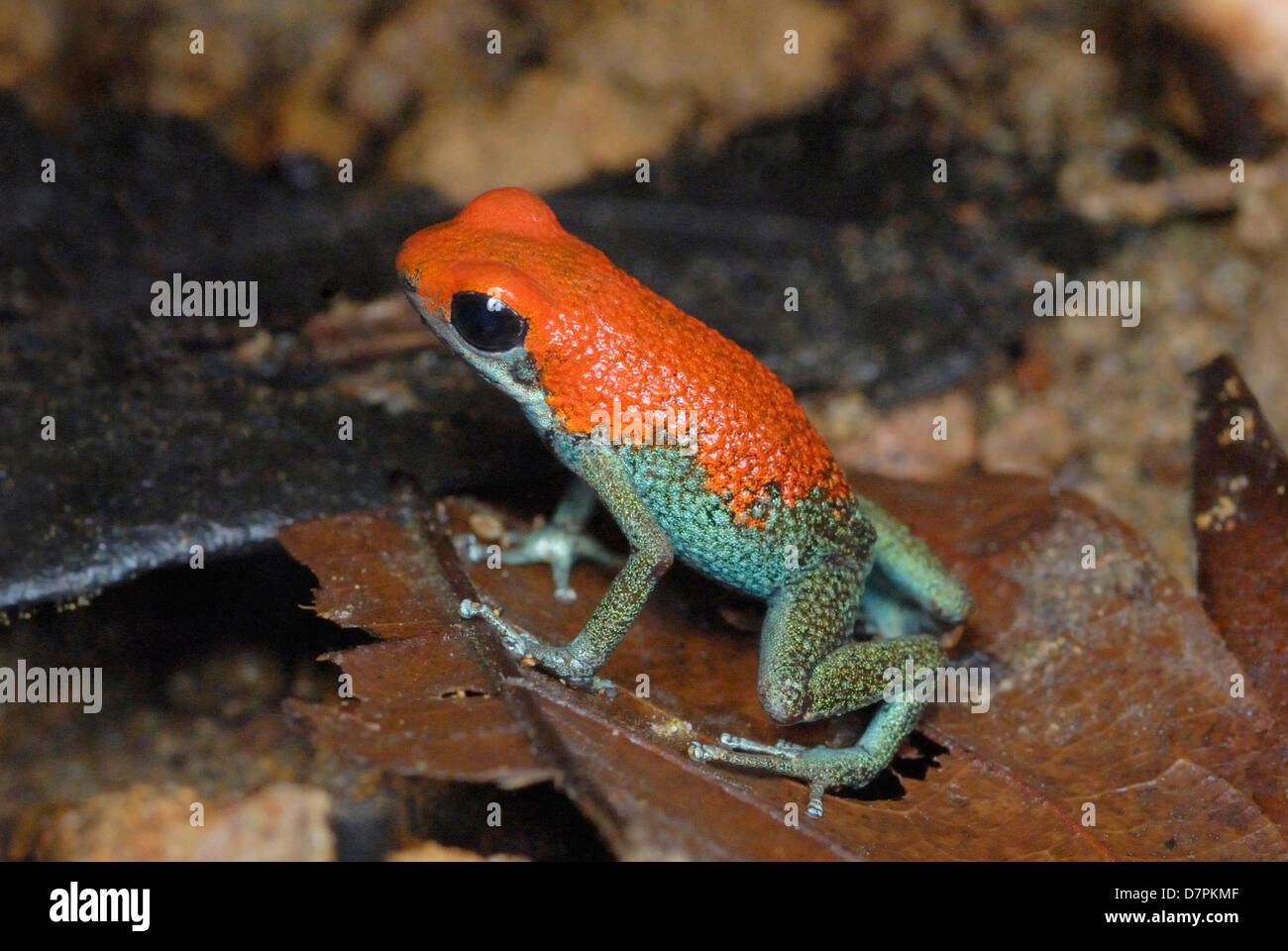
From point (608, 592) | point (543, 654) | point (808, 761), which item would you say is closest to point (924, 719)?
point (808, 761)

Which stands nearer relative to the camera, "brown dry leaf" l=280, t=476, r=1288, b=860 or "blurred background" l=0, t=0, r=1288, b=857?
"brown dry leaf" l=280, t=476, r=1288, b=860

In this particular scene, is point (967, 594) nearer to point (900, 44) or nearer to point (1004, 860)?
point (1004, 860)

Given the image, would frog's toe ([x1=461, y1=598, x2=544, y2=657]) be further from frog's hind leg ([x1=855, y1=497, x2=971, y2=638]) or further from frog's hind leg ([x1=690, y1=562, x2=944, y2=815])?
frog's hind leg ([x1=855, y1=497, x2=971, y2=638])

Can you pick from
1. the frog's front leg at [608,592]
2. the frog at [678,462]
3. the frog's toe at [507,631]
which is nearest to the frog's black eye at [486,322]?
the frog at [678,462]

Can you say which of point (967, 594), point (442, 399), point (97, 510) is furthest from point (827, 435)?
point (97, 510)

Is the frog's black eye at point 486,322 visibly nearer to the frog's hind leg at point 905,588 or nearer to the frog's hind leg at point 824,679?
the frog's hind leg at point 824,679

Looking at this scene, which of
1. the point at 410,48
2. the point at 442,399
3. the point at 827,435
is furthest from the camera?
the point at 410,48

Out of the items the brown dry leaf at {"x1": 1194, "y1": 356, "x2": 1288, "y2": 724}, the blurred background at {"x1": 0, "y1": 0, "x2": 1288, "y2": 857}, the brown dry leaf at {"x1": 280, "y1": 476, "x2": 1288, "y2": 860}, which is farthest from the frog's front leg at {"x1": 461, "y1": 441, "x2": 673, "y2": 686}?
the brown dry leaf at {"x1": 1194, "y1": 356, "x2": 1288, "y2": 724}
